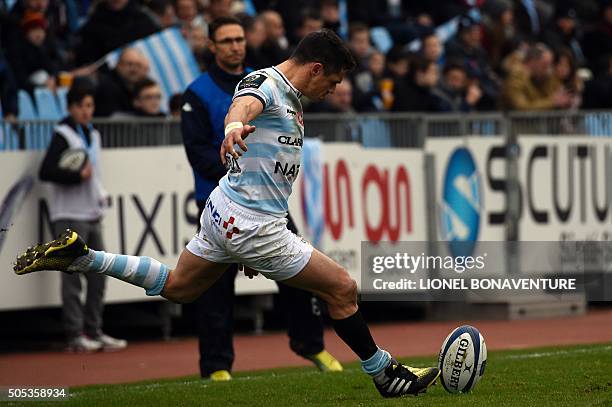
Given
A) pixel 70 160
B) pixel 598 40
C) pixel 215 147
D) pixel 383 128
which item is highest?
pixel 598 40

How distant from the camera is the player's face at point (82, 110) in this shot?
46.5 ft

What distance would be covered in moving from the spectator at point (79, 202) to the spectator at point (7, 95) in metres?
0.87

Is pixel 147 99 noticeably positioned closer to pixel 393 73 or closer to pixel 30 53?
pixel 30 53

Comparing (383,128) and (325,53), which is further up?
(325,53)

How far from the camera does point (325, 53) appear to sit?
8.80m

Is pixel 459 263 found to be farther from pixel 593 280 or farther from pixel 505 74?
pixel 505 74

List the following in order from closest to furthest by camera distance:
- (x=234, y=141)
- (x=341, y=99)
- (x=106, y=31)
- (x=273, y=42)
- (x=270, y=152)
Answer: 1. (x=234, y=141)
2. (x=270, y=152)
3. (x=106, y=31)
4. (x=341, y=99)
5. (x=273, y=42)

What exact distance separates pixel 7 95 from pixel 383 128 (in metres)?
4.45

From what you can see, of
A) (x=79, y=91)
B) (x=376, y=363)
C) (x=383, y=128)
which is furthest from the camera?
(x=383, y=128)

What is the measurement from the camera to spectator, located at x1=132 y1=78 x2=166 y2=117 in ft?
50.1

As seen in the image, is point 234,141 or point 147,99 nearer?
point 234,141

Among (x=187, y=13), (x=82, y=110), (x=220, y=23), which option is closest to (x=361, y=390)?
(x=220, y=23)

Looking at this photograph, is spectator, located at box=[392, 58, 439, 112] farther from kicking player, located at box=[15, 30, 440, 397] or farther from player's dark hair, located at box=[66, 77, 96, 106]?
kicking player, located at box=[15, 30, 440, 397]

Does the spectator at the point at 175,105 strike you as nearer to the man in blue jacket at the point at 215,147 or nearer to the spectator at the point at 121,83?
the spectator at the point at 121,83
